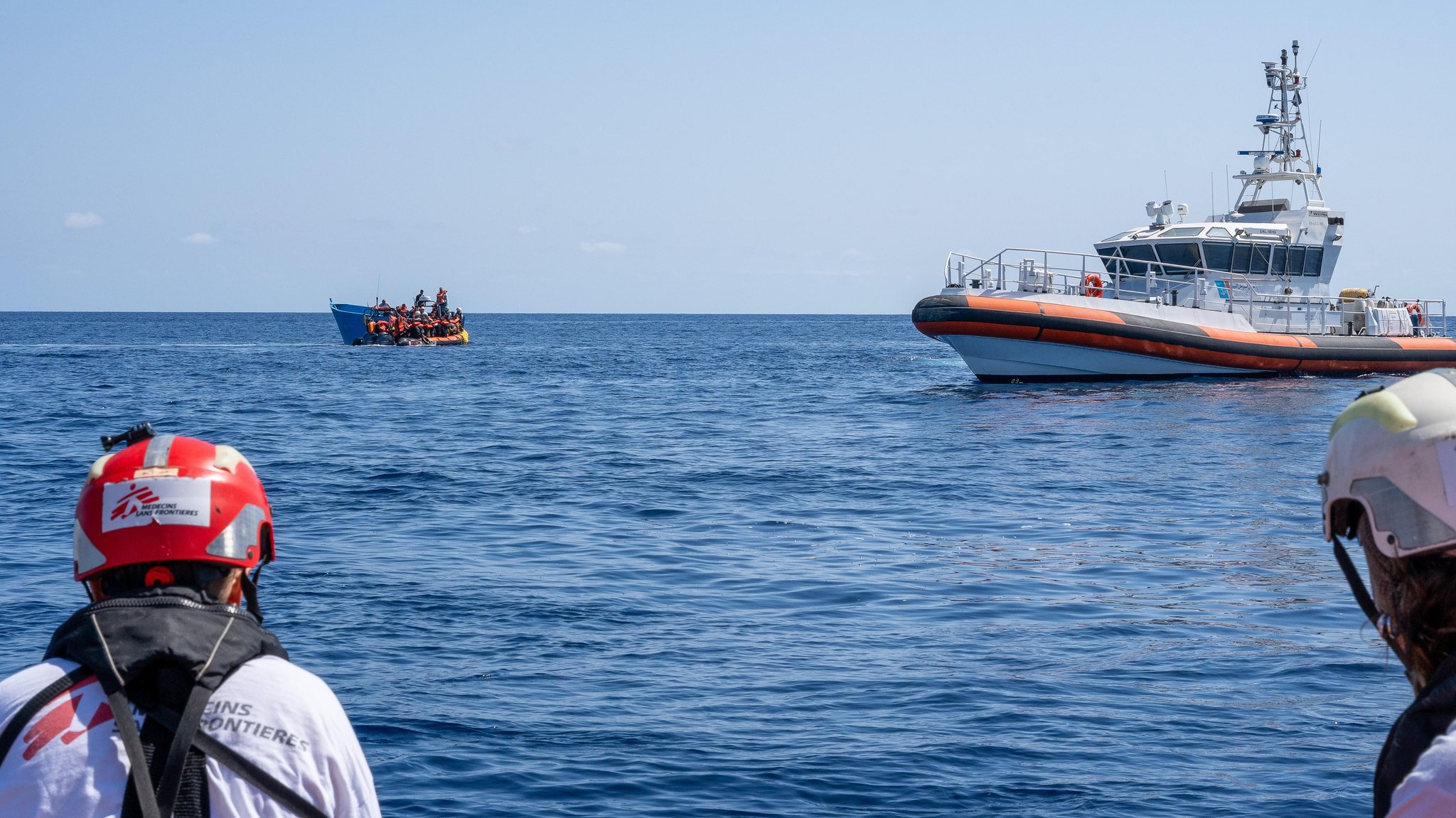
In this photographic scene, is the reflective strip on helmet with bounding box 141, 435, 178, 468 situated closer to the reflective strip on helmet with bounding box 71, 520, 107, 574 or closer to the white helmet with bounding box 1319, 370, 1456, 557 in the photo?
the reflective strip on helmet with bounding box 71, 520, 107, 574

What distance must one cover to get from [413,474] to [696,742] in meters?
11.3

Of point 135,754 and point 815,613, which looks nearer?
point 135,754

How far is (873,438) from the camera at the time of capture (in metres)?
21.5

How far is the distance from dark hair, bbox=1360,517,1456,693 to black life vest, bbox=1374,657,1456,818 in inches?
2.6

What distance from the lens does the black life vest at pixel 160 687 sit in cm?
192

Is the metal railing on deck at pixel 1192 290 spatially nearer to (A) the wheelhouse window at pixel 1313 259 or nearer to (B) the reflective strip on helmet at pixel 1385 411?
(A) the wheelhouse window at pixel 1313 259

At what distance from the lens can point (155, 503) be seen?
2152 mm

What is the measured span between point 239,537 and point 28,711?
414 mm

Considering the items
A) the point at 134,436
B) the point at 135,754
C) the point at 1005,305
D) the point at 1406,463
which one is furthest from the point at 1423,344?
the point at 135,754

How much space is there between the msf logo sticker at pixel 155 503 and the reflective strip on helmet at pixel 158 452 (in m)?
0.04

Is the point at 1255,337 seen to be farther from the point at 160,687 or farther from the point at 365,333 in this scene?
the point at 365,333

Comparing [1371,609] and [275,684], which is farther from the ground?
[1371,609]

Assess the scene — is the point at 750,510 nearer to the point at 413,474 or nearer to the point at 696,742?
the point at 413,474

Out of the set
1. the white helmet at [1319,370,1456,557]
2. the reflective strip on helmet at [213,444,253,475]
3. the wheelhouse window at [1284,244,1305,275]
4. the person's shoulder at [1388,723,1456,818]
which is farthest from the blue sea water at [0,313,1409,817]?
the wheelhouse window at [1284,244,1305,275]
